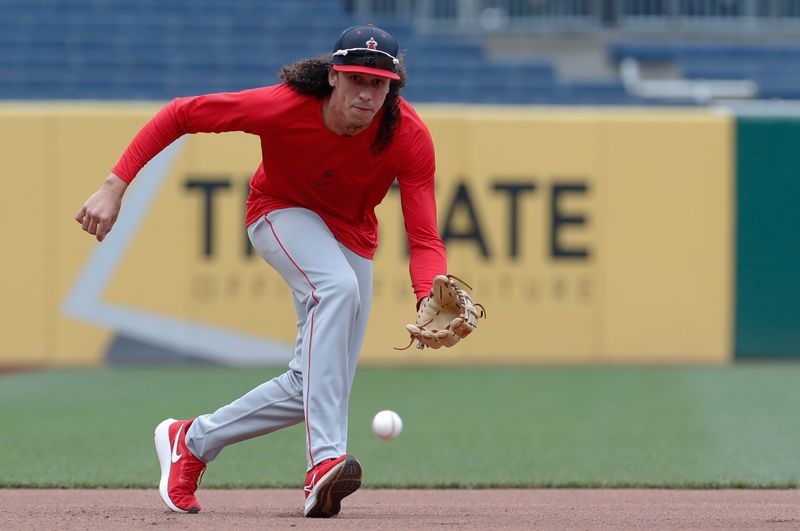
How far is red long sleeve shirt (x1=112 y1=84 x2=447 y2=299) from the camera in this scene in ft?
13.3

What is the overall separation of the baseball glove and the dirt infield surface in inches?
21.4

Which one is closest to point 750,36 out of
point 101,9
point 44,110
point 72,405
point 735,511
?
point 101,9

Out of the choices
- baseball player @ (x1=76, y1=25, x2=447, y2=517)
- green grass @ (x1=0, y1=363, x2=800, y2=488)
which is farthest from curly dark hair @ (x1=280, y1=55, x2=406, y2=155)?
green grass @ (x1=0, y1=363, x2=800, y2=488)

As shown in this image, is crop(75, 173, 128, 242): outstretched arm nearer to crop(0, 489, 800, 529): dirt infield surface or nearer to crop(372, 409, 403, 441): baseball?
crop(0, 489, 800, 529): dirt infield surface

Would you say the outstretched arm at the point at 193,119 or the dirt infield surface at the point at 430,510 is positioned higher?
the outstretched arm at the point at 193,119

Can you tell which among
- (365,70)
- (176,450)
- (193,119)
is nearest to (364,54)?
(365,70)

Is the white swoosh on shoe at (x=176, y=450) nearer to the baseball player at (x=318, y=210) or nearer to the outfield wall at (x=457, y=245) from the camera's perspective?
the baseball player at (x=318, y=210)

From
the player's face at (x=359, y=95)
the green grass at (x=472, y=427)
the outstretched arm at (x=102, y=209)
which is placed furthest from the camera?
the green grass at (x=472, y=427)

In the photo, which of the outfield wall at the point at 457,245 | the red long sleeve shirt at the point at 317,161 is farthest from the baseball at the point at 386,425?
the outfield wall at the point at 457,245

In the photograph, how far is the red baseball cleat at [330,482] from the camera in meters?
3.98

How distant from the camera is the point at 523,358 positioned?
10.9m

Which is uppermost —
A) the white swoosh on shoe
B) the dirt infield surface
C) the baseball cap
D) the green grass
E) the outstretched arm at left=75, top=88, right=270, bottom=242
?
the baseball cap

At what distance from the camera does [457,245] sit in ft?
35.2

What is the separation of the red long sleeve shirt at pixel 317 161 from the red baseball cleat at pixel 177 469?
74 centimetres
